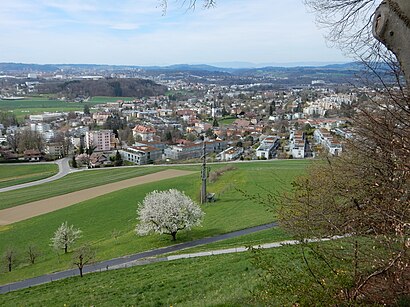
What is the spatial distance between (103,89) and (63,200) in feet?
479

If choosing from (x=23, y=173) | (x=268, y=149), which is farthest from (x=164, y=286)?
(x=268, y=149)

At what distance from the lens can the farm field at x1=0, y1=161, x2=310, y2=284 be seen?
19.5 meters

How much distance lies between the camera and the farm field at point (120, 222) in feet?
64.0

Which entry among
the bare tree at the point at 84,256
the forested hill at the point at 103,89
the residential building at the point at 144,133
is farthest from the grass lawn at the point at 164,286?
the forested hill at the point at 103,89

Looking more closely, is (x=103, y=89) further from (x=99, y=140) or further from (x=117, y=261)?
(x=117, y=261)

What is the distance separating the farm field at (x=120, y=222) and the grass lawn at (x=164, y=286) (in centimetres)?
472

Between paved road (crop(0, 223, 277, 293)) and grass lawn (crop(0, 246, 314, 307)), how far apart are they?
1767 millimetres

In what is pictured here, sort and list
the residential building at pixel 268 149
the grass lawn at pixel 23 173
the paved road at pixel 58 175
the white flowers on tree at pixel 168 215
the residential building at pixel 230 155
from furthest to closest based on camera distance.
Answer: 1. the residential building at pixel 230 155
2. the residential building at pixel 268 149
3. the grass lawn at pixel 23 173
4. the paved road at pixel 58 175
5. the white flowers on tree at pixel 168 215

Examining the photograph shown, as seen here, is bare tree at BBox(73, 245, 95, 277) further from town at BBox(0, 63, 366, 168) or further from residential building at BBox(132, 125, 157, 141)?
residential building at BBox(132, 125, 157, 141)

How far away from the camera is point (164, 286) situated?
9961 millimetres

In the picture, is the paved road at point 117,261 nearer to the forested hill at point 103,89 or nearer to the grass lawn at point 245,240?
the grass lawn at point 245,240

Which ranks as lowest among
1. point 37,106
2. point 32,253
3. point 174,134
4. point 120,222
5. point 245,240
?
point 174,134

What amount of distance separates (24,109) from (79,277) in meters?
123

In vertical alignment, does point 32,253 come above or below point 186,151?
above
